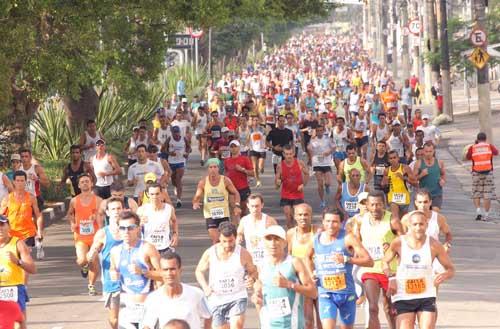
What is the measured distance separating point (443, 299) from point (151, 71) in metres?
12.8

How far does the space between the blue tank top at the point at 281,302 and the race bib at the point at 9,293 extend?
2.63 metres

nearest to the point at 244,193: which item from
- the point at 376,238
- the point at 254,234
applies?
the point at 254,234

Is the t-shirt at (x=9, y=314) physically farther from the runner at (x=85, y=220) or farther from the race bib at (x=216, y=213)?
the race bib at (x=216, y=213)

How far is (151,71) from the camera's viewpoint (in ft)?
92.2

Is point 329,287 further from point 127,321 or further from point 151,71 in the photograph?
point 151,71

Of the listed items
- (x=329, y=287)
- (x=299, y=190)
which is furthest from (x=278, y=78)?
(x=329, y=287)

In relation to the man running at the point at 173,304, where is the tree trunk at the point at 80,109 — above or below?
above

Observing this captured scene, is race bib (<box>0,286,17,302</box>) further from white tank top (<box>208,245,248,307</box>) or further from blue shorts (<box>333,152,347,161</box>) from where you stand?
blue shorts (<box>333,152,347,161</box>)

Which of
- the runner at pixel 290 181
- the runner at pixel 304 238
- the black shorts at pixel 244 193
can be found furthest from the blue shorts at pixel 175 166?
the runner at pixel 304 238

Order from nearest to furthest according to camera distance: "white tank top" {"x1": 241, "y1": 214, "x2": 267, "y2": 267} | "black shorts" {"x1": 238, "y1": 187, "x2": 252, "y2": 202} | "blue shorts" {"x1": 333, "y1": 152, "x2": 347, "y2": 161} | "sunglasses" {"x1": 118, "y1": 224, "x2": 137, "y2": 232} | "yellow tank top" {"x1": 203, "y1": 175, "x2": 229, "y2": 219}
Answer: "sunglasses" {"x1": 118, "y1": 224, "x2": 137, "y2": 232} < "white tank top" {"x1": 241, "y1": 214, "x2": 267, "y2": 267} < "yellow tank top" {"x1": 203, "y1": 175, "x2": 229, "y2": 219} < "black shorts" {"x1": 238, "y1": 187, "x2": 252, "y2": 202} < "blue shorts" {"x1": 333, "y1": 152, "x2": 347, "y2": 161}

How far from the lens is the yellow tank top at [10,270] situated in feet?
41.8

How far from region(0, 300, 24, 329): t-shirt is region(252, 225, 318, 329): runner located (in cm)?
199

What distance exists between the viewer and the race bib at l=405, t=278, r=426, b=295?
40.1ft

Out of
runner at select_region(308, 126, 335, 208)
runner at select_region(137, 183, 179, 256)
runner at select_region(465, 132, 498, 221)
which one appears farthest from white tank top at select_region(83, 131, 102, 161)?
runner at select_region(137, 183, 179, 256)
